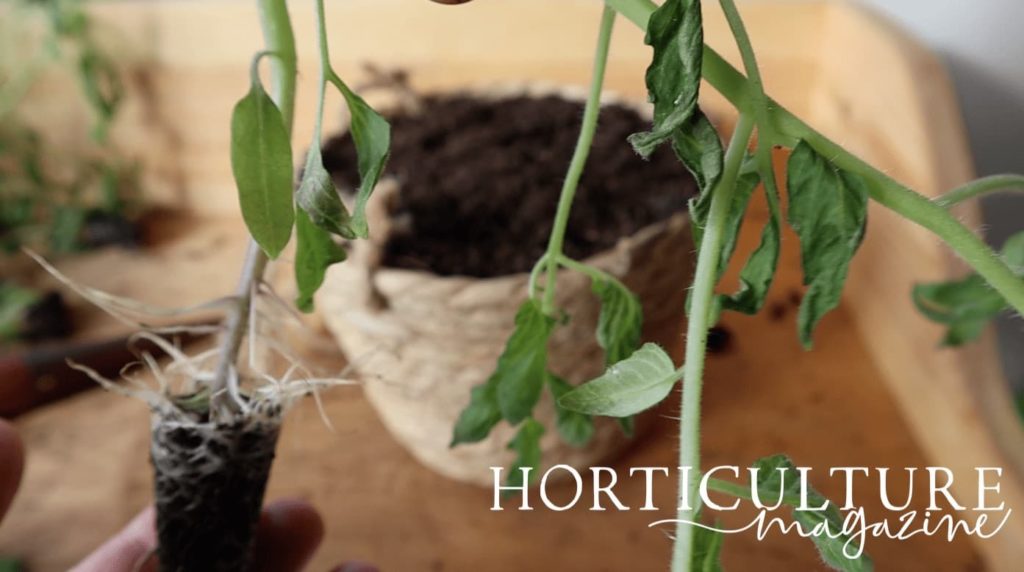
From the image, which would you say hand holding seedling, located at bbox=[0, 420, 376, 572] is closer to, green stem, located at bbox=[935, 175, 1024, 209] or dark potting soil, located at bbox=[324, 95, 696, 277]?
dark potting soil, located at bbox=[324, 95, 696, 277]

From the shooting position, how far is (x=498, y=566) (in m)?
0.62

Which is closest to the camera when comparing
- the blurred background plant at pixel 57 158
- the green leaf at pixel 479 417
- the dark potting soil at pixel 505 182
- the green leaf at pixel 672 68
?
the green leaf at pixel 672 68

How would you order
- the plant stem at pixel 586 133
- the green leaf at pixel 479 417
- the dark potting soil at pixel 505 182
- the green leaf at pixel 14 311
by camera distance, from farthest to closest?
the green leaf at pixel 14 311 → the dark potting soil at pixel 505 182 → the green leaf at pixel 479 417 → the plant stem at pixel 586 133

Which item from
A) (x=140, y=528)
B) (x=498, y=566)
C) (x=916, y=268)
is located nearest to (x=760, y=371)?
(x=916, y=268)

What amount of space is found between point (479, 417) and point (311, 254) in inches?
6.0

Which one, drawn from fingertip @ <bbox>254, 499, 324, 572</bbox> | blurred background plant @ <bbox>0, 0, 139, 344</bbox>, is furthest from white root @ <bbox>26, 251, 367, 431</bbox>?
blurred background plant @ <bbox>0, 0, 139, 344</bbox>

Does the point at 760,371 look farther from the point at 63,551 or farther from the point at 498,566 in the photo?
the point at 63,551

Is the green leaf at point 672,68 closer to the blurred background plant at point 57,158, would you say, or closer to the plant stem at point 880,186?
the plant stem at point 880,186

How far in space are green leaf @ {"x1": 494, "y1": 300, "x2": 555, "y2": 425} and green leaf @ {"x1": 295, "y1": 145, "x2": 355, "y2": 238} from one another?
0.45 feet

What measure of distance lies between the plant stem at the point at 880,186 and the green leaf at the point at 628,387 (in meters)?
0.09

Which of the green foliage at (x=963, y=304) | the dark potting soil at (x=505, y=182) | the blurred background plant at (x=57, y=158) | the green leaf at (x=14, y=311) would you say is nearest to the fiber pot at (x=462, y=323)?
the dark potting soil at (x=505, y=182)

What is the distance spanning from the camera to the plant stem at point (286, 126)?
0.34m

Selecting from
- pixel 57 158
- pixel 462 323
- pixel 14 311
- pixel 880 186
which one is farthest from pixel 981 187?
pixel 57 158

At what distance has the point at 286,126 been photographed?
13.7 inches
